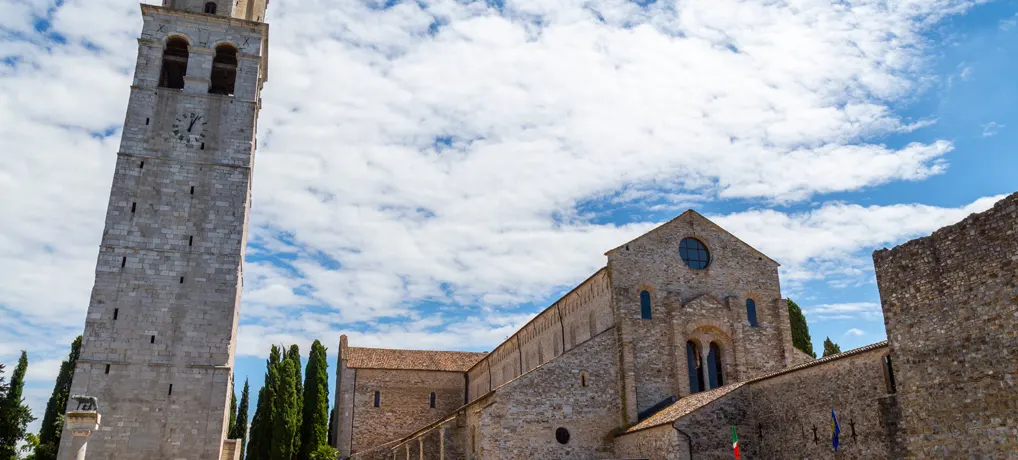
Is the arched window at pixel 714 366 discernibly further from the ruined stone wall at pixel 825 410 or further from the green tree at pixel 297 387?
the green tree at pixel 297 387

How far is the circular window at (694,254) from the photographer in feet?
97.0

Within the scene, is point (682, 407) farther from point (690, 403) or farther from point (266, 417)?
point (266, 417)

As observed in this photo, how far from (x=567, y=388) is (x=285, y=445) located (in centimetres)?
1689

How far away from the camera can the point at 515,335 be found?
129ft

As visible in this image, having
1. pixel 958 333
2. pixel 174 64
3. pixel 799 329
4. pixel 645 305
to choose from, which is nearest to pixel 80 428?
pixel 174 64

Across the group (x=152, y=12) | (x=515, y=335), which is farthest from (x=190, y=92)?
(x=515, y=335)

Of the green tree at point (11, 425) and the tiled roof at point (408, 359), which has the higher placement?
the tiled roof at point (408, 359)

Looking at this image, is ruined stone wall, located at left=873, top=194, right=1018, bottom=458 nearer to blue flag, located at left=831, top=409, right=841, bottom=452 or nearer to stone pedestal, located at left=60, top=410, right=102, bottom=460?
blue flag, located at left=831, top=409, right=841, bottom=452

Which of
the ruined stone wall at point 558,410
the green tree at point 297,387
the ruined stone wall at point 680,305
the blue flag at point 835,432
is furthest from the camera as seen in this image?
the green tree at point 297,387

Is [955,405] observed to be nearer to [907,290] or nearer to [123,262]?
[907,290]

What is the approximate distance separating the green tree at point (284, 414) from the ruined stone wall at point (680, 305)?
739 inches

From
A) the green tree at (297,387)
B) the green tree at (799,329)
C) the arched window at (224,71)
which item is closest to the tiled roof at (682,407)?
the green tree at (799,329)

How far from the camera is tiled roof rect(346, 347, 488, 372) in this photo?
44469 millimetres

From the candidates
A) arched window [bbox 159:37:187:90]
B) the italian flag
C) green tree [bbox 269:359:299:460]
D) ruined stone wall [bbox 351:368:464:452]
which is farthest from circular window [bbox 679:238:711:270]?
arched window [bbox 159:37:187:90]
